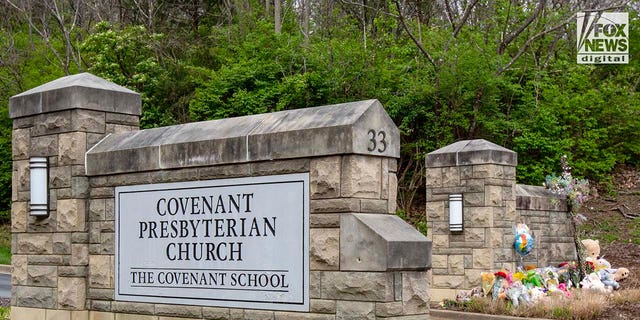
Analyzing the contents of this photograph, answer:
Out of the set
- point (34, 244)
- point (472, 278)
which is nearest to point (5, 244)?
point (472, 278)

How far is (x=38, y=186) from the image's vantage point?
27.1 feet

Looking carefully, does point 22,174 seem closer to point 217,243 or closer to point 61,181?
point 61,181

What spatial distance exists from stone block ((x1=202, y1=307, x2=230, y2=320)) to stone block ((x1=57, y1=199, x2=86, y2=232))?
187 cm

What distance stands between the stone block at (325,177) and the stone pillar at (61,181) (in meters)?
2.81

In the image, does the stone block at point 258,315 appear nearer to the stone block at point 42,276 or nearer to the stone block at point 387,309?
the stone block at point 387,309

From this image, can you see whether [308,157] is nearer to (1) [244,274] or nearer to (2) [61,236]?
(1) [244,274]

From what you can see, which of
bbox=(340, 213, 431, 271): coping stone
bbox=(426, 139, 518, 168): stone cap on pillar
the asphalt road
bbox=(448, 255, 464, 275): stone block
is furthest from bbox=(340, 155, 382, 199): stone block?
the asphalt road

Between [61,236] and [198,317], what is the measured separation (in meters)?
2.02

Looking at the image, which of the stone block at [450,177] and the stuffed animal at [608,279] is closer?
the stone block at [450,177]

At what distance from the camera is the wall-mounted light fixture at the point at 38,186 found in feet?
27.1

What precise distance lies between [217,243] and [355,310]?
1575mm

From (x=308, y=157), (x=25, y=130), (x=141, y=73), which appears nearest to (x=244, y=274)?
(x=308, y=157)

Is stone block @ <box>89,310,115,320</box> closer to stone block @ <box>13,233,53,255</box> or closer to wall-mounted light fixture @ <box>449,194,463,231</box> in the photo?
stone block @ <box>13,233,53,255</box>

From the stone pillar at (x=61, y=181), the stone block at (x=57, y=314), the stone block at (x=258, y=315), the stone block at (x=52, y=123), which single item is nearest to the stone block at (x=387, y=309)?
the stone block at (x=258, y=315)
